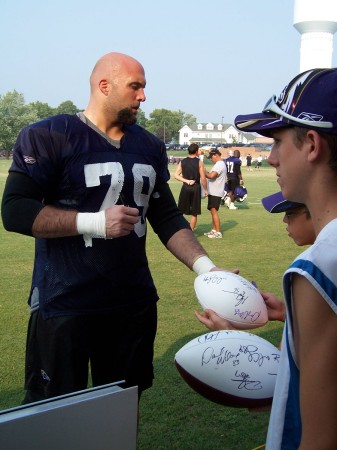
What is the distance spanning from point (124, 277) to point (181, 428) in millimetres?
1480

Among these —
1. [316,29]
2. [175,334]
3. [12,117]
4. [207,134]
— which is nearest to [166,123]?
[207,134]

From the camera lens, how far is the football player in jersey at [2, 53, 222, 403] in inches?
112

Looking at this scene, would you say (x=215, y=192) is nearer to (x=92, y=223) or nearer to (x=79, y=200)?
(x=79, y=200)

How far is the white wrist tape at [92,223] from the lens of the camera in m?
2.77

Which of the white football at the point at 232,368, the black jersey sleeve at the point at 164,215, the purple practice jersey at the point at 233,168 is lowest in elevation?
the purple practice jersey at the point at 233,168

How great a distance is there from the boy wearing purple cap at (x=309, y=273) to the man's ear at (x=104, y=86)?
1.50 m

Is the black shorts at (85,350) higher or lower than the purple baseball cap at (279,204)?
lower

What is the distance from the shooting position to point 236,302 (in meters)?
2.85

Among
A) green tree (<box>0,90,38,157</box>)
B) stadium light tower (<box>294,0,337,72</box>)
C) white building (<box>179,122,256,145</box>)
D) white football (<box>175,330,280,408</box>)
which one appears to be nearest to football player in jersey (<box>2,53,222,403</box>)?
white football (<box>175,330,280,408</box>)

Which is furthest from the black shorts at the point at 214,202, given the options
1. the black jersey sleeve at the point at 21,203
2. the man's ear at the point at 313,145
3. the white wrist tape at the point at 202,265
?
the man's ear at the point at 313,145

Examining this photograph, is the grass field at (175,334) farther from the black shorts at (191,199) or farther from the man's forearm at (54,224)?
the man's forearm at (54,224)

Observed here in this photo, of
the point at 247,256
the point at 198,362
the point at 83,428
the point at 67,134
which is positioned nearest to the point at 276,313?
the point at 198,362

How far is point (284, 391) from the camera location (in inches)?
61.0

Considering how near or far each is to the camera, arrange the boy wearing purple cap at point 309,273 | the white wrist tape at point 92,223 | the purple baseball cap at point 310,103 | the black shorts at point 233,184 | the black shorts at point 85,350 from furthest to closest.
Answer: the black shorts at point 233,184 → the black shorts at point 85,350 → the white wrist tape at point 92,223 → the purple baseball cap at point 310,103 → the boy wearing purple cap at point 309,273
